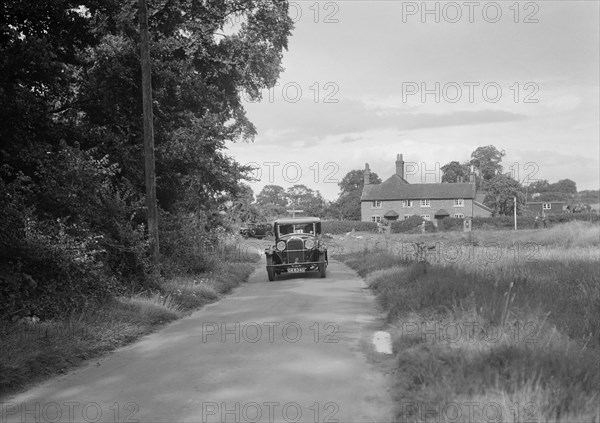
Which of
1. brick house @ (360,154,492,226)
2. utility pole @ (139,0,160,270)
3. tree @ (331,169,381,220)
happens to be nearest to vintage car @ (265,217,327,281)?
utility pole @ (139,0,160,270)

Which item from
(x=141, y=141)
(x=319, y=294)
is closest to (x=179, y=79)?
(x=141, y=141)

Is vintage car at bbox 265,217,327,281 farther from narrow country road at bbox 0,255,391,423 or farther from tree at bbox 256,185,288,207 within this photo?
tree at bbox 256,185,288,207

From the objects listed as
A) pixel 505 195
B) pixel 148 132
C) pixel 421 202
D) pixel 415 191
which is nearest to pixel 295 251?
pixel 148 132

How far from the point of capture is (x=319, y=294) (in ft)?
52.6

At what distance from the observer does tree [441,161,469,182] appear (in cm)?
12669

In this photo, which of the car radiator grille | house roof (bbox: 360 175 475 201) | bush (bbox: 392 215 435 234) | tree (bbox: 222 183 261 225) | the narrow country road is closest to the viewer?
the narrow country road

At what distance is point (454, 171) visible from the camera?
420 ft

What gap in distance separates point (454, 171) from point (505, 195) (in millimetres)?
40159

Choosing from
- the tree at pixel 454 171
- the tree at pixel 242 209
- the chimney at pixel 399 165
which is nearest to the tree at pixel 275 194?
the tree at pixel 454 171

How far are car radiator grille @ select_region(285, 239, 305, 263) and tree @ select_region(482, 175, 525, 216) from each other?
72.6m

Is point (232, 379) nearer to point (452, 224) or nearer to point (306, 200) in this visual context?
point (452, 224)

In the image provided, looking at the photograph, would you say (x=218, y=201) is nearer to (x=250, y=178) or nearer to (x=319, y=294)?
(x=250, y=178)

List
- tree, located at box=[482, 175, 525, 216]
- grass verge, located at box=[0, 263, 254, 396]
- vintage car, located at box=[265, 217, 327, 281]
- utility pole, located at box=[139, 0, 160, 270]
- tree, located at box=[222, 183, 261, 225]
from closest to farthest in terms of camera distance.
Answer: grass verge, located at box=[0, 263, 254, 396] → utility pole, located at box=[139, 0, 160, 270] → vintage car, located at box=[265, 217, 327, 281] → tree, located at box=[222, 183, 261, 225] → tree, located at box=[482, 175, 525, 216]

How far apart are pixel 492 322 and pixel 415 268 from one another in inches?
310
